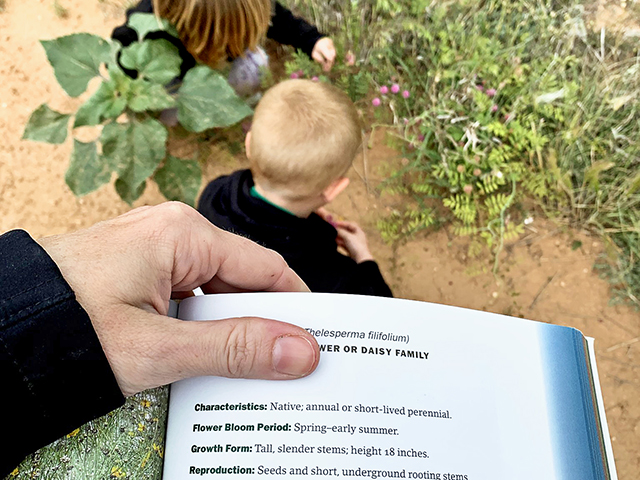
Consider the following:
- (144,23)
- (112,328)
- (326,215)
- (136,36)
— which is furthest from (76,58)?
(112,328)

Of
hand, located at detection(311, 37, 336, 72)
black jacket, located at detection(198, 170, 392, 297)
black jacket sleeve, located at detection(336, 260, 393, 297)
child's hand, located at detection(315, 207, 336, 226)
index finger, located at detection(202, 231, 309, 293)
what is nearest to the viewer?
index finger, located at detection(202, 231, 309, 293)

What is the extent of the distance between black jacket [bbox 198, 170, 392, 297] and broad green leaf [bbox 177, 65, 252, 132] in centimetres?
24

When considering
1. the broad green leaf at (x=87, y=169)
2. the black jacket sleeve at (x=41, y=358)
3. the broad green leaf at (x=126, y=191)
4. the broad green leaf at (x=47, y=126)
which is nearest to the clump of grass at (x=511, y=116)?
the broad green leaf at (x=126, y=191)

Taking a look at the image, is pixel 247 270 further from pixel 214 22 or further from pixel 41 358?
pixel 214 22

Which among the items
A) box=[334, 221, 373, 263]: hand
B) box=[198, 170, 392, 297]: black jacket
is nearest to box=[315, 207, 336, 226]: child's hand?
box=[334, 221, 373, 263]: hand

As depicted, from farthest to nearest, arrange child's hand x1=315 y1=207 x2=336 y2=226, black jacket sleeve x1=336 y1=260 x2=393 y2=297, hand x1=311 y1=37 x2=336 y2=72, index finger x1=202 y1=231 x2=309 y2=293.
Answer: hand x1=311 y1=37 x2=336 y2=72
child's hand x1=315 y1=207 x2=336 y2=226
black jacket sleeve x1=336 y1=260 x2=393 y2=297
index finger x1=202 y1=231 x2=309 y2=293

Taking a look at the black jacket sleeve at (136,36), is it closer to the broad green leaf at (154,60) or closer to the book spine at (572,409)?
the broad green leaf at (154,60)

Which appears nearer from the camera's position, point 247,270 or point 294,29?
point 247,270

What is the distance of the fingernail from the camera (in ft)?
2.48

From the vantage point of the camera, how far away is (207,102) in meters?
1.94

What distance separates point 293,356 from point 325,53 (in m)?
1.91

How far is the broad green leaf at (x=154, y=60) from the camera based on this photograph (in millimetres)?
1899

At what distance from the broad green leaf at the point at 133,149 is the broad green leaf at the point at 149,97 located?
0.07 m

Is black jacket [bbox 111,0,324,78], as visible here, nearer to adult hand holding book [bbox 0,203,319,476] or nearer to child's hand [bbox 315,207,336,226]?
child's hand [bbox 315,207,336,226]
